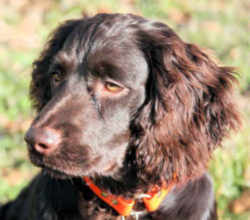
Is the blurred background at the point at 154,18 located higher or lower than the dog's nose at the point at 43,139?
lower

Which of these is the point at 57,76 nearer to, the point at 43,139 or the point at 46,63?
the point at 46,63

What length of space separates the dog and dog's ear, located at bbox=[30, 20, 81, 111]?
306 millimetres

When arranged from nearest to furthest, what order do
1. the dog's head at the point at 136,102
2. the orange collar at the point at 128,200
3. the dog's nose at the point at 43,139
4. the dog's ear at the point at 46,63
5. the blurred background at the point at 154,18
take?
1. the dog's nose at the point at 43,139
2. the dog's head at the point at 136,102
3. the orange collar at the point at 128,200
4. the dog's ear at the point at 46,63
5. the blurred background at the point at 154,18

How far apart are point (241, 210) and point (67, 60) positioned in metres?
2.27

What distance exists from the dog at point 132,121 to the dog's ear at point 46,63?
1.00 ft

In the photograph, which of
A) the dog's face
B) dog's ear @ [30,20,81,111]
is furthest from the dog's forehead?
dog's ear @ [30,20,81,111]

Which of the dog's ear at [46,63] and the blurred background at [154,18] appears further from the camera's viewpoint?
the blurred background at [154,18]

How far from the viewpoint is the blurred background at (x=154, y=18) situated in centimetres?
409

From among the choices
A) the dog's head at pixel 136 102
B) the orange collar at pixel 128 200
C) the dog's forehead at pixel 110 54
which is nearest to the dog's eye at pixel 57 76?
the dog's head at pixel 136 102

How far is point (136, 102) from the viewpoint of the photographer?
270 centimetres

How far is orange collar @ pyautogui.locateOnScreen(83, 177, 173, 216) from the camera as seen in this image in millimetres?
2807

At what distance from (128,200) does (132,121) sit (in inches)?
21.9

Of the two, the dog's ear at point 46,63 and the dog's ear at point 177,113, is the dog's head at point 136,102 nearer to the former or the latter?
the dog's ear at point 177,113

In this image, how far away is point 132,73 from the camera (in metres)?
2.69
